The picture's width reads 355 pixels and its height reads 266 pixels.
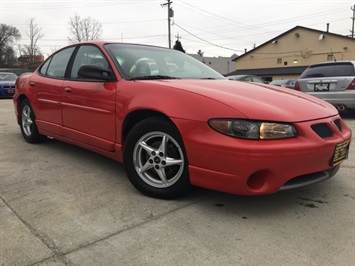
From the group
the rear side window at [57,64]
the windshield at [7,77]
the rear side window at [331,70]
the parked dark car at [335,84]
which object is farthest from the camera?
the windshield at [7,77]

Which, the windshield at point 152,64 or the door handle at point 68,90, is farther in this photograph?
the door handle at point 68,90

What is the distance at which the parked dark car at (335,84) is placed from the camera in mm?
7195

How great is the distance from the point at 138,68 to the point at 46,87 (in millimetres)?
1594

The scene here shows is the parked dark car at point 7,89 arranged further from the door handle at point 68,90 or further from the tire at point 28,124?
the door handle at point 68,90

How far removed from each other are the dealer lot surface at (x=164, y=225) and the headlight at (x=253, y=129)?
2.12ft

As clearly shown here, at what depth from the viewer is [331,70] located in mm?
7555

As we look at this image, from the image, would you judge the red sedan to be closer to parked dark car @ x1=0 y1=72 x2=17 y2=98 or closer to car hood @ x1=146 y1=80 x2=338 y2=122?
car hood @ x1=146 y1=80 x2=338 y2=122

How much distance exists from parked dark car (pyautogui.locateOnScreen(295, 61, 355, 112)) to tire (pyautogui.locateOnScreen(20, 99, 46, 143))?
5.68 m

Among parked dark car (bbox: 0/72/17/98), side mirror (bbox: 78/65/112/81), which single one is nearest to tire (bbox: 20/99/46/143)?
side mirror (bbox: 78/65/112/81)

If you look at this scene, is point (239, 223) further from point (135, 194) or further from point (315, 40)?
point (315, 40)

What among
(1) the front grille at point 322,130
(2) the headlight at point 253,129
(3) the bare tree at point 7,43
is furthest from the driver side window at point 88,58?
(3) the bare tree at point 7,43

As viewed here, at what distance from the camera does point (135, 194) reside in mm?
3133

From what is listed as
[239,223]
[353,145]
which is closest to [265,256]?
[239,223]

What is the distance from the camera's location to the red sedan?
2496mm
